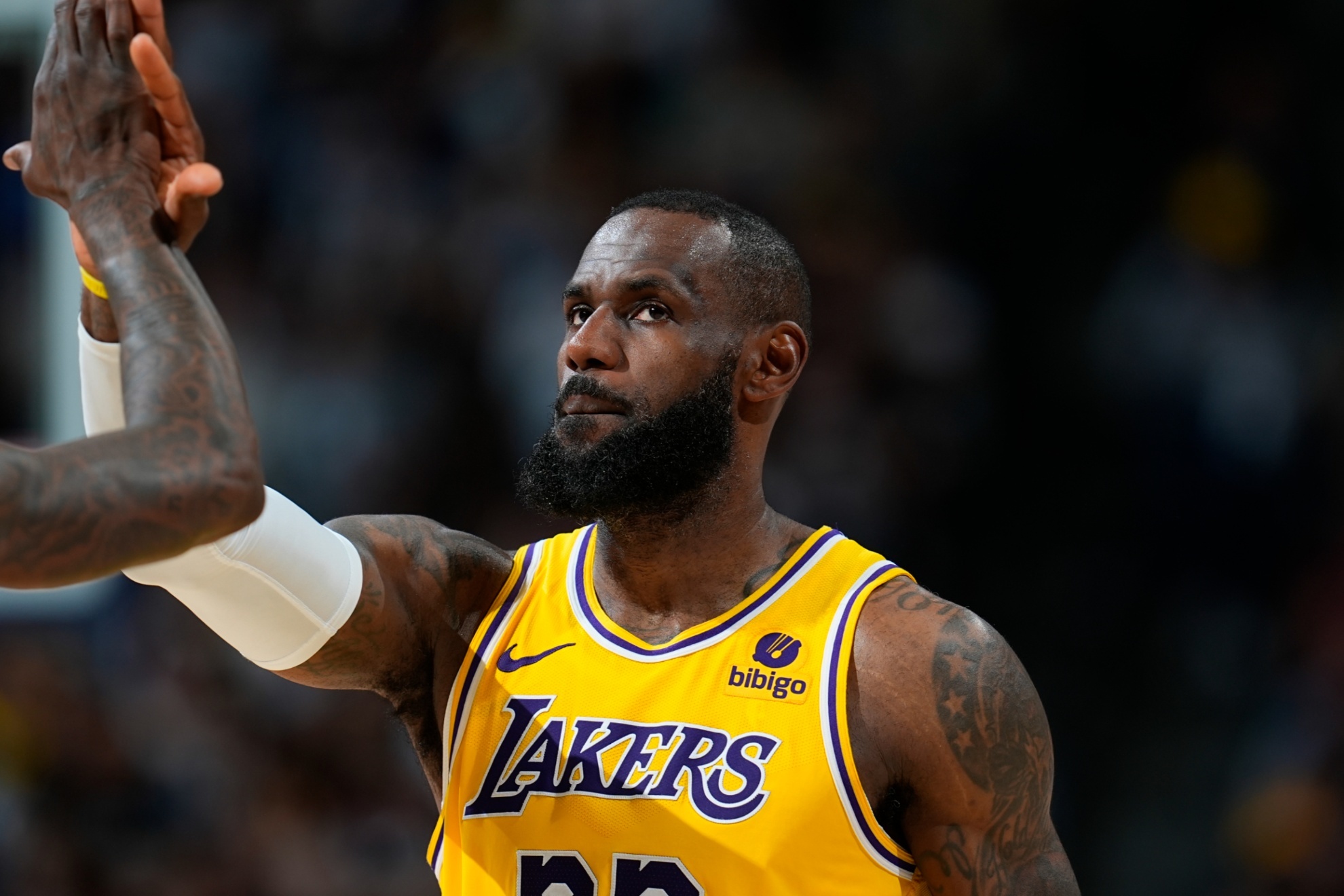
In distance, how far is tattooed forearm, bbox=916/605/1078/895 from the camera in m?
3.09

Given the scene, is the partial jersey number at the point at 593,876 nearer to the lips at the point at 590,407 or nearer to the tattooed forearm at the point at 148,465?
the lips at the point at 590,407

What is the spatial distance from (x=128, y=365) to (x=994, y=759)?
178cm

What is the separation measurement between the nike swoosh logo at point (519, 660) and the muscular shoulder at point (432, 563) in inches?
5.3

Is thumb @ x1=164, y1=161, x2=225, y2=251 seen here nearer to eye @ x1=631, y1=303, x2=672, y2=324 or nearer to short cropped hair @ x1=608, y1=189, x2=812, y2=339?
eye @ x1=631, y1=303, x2=672, y2=324

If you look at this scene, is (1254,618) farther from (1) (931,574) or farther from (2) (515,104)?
(2) (515,104)

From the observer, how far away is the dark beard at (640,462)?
3393mm

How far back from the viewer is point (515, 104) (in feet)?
26.0

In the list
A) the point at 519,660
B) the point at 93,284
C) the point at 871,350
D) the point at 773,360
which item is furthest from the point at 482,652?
the point at 871,350

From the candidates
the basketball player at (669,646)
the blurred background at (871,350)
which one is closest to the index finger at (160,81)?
the basketball player at (669,646)

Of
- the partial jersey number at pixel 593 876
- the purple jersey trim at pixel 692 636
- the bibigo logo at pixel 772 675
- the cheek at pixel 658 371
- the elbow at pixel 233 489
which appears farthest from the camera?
the cheek at pixel 658 371

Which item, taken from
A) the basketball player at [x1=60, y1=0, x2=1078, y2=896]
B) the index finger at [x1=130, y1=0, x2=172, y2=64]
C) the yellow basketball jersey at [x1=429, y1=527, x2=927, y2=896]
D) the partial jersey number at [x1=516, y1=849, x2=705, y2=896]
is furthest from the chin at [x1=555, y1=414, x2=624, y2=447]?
the index finger at [x1=130, y1=0, x2=172, y2=64]

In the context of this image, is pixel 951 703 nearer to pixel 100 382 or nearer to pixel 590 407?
pixel 590 407

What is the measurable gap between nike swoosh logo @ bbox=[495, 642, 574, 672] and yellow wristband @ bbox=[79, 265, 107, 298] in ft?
3.77

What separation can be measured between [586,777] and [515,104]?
17.6ft
